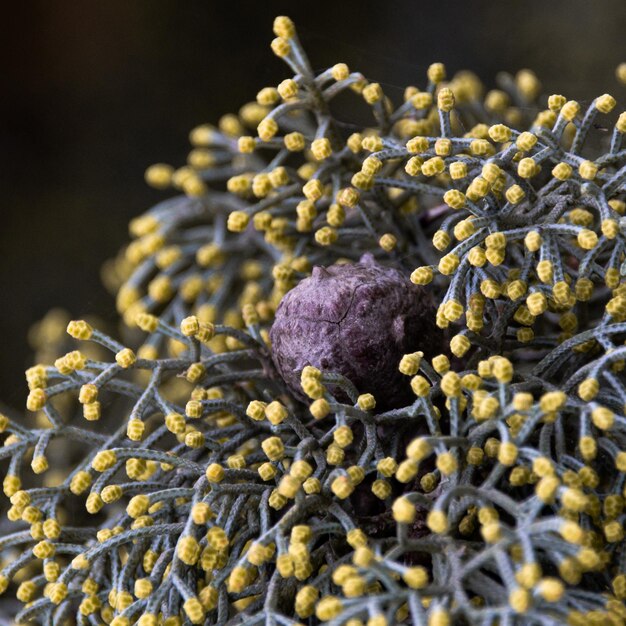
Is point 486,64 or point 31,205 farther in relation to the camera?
point 31,205

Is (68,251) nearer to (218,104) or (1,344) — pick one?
(1,344)

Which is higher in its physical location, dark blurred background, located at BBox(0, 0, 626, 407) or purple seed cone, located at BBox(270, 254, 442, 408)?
dark blurred background, located at BBox(0, 0, 626, 407)

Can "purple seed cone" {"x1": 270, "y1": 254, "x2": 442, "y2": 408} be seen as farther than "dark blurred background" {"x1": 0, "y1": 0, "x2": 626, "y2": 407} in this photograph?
No

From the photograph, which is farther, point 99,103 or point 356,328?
point 99,103

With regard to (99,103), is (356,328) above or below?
below

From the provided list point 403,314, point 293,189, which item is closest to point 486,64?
point 293,189
